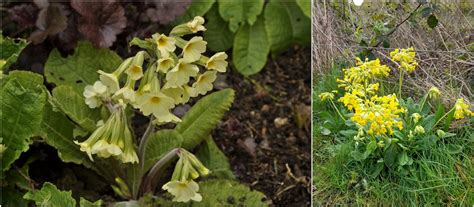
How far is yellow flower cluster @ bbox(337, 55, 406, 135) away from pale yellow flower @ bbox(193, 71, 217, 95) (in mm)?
324

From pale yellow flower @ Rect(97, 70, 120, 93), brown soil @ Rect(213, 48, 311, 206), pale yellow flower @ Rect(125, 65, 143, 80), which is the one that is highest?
pale yellow flower @ Rect(125, 65, 143, 80)

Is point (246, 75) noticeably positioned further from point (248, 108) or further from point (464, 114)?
point (464, 114)

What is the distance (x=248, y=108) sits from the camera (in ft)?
9.35

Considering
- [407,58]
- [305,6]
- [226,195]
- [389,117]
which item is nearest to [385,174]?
[389,117]

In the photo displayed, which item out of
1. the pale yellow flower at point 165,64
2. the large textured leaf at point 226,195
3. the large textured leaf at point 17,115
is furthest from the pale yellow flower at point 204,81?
the large textured leaf at point 17,115

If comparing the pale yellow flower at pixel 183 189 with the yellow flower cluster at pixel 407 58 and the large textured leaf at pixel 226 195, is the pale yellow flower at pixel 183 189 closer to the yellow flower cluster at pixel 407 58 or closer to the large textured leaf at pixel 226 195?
the large textured leaf at pixel 226 195

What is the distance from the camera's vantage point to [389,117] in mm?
1693

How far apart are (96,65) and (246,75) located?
632 mm

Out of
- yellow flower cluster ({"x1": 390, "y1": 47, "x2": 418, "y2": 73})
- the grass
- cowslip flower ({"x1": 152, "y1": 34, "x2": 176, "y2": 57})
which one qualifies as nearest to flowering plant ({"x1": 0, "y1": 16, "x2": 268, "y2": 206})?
cowslip flower ({"x1": 152, "y1": 34, "x2": 176, "y2": 57})

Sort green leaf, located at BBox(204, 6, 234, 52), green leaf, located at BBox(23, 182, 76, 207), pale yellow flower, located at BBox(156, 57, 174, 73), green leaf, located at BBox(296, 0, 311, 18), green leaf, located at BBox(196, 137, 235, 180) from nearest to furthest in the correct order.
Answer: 1. pale yellow flower, located at BBox(156, 57, 174, 73)
2. green leaf, located at BBox(23, 182, 76, 207)
3. green leaf, located at BBox(196, 137, 235, 180)
4. green leaf, located at BBox(296, 0, 311, 18)
5. green leaf, located at BBox(204, 6, 234, 52)

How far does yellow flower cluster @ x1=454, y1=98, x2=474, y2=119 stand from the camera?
5.45 feet

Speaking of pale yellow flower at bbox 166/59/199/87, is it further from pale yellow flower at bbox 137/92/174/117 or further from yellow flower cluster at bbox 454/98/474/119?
yellow flower cluster at bbox 454/98/474/119

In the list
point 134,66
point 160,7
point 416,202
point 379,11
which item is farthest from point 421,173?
point 160,7

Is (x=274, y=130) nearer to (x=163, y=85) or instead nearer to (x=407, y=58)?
(x=163, y=85)
